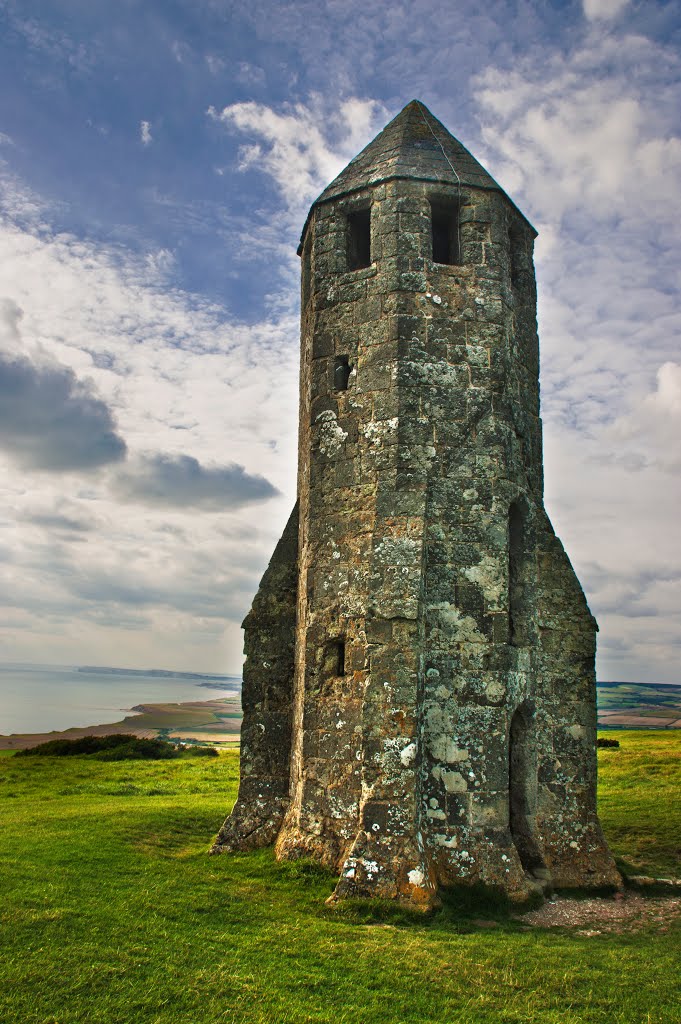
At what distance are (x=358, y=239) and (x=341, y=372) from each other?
2375mm

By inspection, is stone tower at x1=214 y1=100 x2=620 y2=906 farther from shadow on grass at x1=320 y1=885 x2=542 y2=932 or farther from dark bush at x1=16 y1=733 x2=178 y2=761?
dark bush at x1=16 y1=733 x2=178 y2=761

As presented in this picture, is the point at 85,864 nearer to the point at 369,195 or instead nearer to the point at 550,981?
the point at 550,981

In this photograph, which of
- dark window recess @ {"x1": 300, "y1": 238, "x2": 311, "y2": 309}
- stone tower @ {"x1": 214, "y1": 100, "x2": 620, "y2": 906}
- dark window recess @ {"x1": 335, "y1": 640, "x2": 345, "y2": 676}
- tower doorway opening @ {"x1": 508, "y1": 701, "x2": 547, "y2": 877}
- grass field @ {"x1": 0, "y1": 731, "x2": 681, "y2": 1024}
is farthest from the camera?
dark window recess @ {"x1": 300, "y1": 238, "x2": 311, "y2": 309}

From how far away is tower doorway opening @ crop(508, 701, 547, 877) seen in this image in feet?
29.9

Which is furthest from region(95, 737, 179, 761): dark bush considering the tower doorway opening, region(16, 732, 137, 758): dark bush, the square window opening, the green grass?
the tower doorway opening

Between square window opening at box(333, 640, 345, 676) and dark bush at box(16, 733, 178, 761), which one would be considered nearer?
square window opening at box(333, 640, 345, 676)

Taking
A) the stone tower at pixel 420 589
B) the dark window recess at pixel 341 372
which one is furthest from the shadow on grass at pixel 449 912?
the dark window recess at pixel 341 372

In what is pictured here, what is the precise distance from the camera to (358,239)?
11.2 metres

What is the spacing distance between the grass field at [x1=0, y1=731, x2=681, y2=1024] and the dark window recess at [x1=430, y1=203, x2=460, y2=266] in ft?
27.6

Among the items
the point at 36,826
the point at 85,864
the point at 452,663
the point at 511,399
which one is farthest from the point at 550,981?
the point at 36,826

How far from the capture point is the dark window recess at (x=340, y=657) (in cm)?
944

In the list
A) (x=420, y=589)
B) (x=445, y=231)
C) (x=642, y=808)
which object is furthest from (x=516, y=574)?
(x=642, y=808)

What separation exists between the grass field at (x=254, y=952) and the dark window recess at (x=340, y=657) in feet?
7.51

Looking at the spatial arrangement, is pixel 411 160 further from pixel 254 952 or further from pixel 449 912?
pixel 254 952
